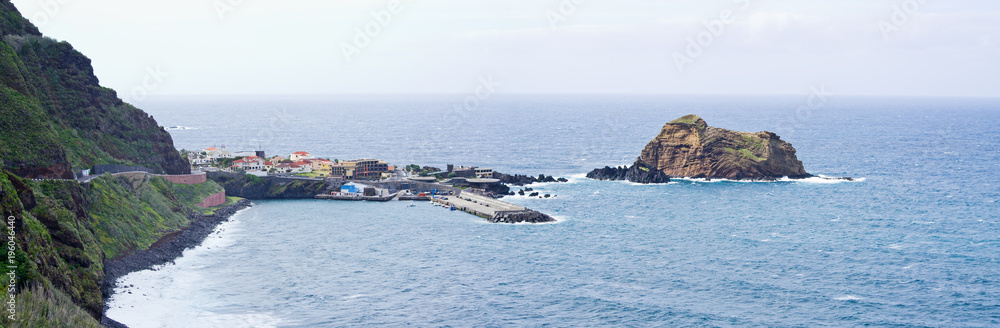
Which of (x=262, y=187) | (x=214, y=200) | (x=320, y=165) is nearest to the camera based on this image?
(x=214, y=200)

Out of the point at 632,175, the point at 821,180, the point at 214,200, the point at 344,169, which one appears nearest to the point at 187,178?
the point at 214,200

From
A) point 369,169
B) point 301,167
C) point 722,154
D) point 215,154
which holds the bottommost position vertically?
point 369,169

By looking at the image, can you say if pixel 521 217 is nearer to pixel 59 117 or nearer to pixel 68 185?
pixel 68 185

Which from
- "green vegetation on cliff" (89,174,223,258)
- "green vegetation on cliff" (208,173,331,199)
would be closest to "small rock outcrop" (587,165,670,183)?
"green vegetation on cliff" (208,173,331,199)

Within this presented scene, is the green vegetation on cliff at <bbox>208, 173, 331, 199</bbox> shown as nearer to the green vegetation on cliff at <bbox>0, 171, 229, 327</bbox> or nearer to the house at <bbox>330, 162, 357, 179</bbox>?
the house at <bbox>330, 162, 357, 179</bbox>

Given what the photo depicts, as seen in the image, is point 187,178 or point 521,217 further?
point 187,178

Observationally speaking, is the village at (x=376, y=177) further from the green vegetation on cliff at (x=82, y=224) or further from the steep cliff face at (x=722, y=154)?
the steep cliff face at (x=722, y=154)
